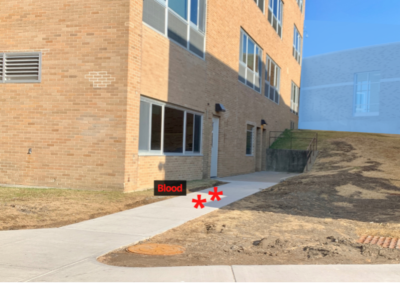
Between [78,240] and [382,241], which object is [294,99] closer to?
[382,241]

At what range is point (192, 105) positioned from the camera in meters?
14.5

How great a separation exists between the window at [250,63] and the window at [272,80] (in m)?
1.81

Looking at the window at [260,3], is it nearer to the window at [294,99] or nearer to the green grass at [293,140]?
the green grass at [293,140]

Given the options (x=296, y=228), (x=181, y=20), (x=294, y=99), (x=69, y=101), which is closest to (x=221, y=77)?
(x=181, y=20)

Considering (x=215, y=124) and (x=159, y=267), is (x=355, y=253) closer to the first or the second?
(x=159, y=267)

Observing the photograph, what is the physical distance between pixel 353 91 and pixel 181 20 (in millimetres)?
34269

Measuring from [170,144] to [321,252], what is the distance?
817 cm

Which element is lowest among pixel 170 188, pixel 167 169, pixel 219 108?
pixel 170 188

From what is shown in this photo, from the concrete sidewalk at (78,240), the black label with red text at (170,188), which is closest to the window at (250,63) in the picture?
the black label with red text at (170,188)

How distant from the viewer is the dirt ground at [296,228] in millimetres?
5281

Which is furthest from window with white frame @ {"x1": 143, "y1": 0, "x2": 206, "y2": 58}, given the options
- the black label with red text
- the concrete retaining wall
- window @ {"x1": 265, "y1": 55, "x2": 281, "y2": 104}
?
the concrete retaining wall

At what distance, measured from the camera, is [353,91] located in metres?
43.5

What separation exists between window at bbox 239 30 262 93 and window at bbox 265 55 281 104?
1808 mm

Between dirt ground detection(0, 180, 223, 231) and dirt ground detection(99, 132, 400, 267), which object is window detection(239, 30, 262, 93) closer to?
dirt ground detection(99, 132, 400, 267)
